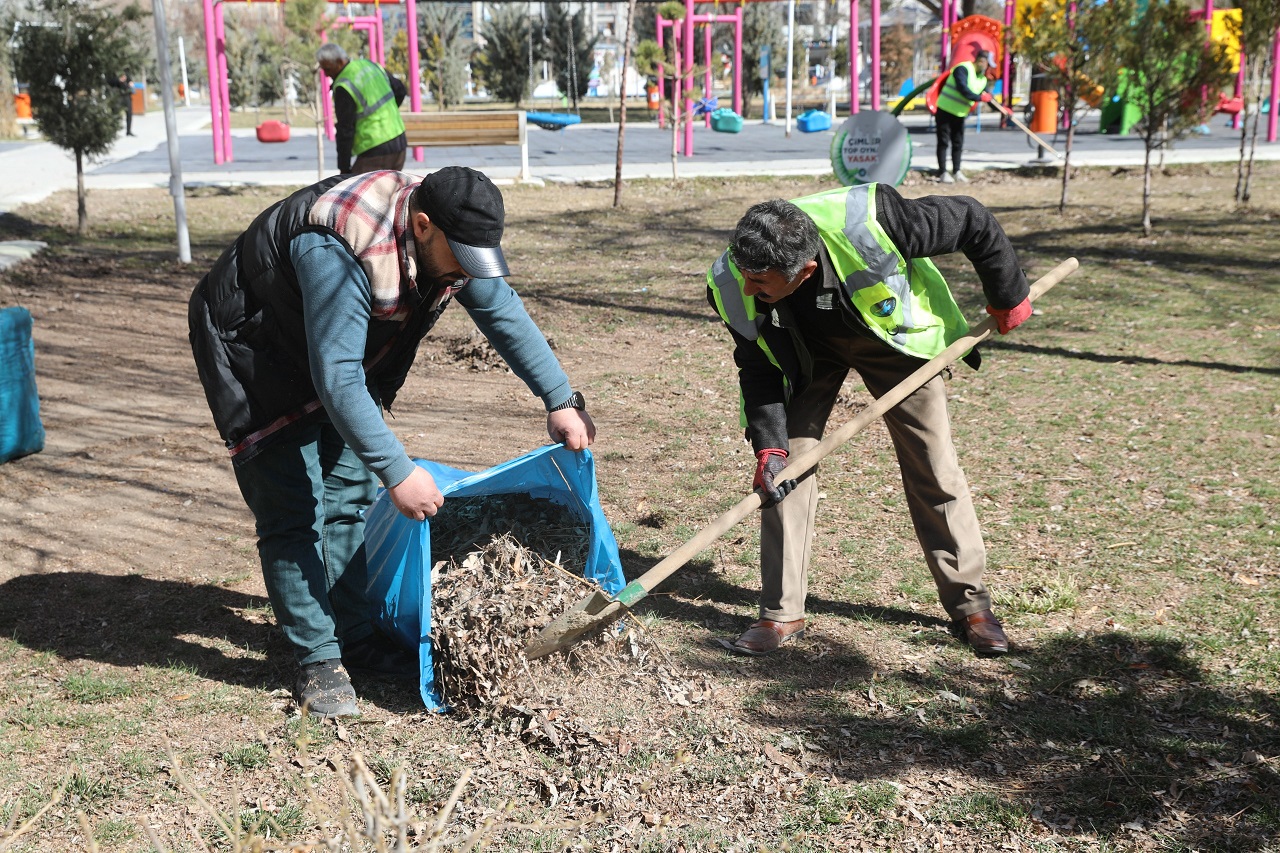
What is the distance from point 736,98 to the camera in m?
29.6

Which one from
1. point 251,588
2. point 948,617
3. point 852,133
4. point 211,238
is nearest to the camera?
point 948,617

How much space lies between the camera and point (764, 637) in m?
3.62

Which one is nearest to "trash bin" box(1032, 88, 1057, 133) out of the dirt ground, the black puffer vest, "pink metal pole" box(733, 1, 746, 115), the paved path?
the paved path

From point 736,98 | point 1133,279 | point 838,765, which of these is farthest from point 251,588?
point 736,98

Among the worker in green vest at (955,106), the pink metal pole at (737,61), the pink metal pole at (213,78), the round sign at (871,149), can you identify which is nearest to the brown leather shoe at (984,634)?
the round sign at (871,149)

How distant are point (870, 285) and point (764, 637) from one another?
1.20 metres

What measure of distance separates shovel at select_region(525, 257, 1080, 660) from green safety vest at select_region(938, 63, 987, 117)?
409 inches

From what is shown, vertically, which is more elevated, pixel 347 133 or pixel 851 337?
pixel 347 133

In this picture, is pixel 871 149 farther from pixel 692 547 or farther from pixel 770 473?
pixel 692 547

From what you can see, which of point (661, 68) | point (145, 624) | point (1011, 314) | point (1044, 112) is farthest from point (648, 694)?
point (1044, 112)

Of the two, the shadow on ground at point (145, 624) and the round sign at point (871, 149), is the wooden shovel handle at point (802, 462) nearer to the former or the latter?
the shadow on ground at point (145, 624)

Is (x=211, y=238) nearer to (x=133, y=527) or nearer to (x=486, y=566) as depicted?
(x=133, y=527)

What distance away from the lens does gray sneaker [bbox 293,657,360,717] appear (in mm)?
3195

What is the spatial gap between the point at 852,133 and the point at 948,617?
923cm
